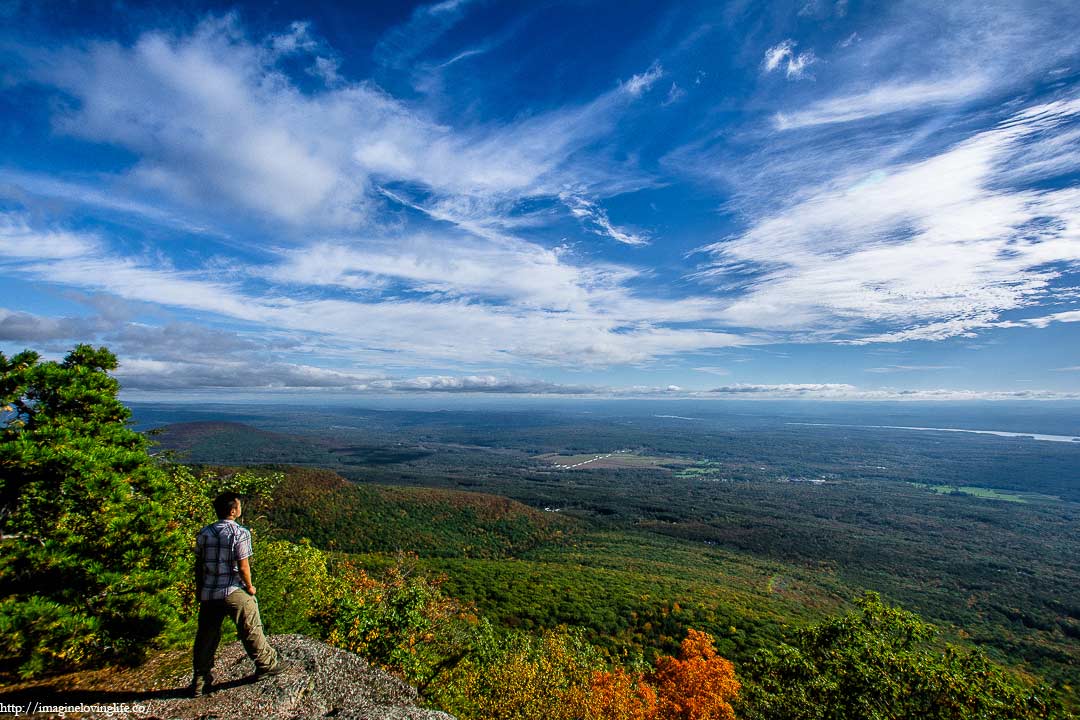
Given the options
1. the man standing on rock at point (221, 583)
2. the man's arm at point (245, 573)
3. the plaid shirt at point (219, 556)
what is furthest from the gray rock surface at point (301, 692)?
the man's arm at point (245, 573)

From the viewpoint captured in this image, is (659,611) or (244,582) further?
(659,611)

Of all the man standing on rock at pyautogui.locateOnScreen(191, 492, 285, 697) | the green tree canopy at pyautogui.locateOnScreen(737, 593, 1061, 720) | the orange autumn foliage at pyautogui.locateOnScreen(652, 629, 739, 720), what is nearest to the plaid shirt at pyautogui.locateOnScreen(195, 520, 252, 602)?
the man standing on rock at pyautogui.locateOnScreen(191, 492, 285, 697)

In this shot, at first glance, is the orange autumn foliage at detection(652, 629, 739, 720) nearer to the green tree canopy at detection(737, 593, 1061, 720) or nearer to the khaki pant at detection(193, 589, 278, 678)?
the green tree canopy at detection(737, 593, 1061, 720)

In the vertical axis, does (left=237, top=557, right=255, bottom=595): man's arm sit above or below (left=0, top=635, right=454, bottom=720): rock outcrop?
above

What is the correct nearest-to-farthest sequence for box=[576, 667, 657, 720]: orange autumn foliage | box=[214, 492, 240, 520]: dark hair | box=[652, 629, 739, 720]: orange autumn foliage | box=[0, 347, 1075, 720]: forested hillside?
1. box=[214, 492, 240, 520]: dark hair
2. box=[0, 347, 1075, 720]: forested hillside
3. box=[576, 667, 657, 720]: orange autumn foliage
4. box=[652, 629, 739, 720]: orange autumn foliage

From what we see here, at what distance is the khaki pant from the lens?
22.5 feet

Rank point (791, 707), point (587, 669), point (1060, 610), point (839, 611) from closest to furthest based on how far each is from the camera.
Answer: point (791, 707) < point (587, 669) < point (839, 611) < point (1060, 610)

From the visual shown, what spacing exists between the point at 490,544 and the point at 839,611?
61.4 meters

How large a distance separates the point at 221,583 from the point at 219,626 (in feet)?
2.88

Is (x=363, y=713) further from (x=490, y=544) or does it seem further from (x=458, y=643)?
(x=490, y=544)

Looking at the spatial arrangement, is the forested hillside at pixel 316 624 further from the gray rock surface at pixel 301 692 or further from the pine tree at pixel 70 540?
the gray rock surface at pixel 301 692

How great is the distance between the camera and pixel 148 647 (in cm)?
843

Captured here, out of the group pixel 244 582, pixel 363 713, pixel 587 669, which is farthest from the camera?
pixel 587 669

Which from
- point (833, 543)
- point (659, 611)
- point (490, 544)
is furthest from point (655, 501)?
point (659, 611)
